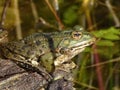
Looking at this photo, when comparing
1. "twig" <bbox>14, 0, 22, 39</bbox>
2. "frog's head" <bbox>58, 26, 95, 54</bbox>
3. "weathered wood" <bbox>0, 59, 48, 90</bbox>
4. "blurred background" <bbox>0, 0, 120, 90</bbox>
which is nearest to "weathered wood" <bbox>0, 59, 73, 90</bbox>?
"weathered wood" <bbox>0, 59, 48, 90</bbox>

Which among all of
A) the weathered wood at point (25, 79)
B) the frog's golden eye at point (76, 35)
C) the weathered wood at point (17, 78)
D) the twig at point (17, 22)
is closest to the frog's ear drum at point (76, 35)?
the frog's golden eye at point (76, 35)

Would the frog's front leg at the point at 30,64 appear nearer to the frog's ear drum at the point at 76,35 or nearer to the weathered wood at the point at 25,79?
the weathered wood at the point at 25,79

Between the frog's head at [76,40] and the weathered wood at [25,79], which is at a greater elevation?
the frog's head at [76,40]

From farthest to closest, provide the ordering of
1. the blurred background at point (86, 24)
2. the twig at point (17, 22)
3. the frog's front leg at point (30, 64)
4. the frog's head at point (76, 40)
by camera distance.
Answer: the twig at point (17, 22), the blurred background at point (86, 24), the frog's head at point (76, 40), the frog's front leg at point (30, 64)

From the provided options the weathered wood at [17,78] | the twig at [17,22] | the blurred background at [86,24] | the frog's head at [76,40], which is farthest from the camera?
the twig at [17,22]

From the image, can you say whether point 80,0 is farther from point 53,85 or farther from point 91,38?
point 53,85

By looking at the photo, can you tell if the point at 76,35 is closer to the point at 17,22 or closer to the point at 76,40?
the point at 76,40

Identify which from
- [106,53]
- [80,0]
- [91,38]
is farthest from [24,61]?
[80,0]
